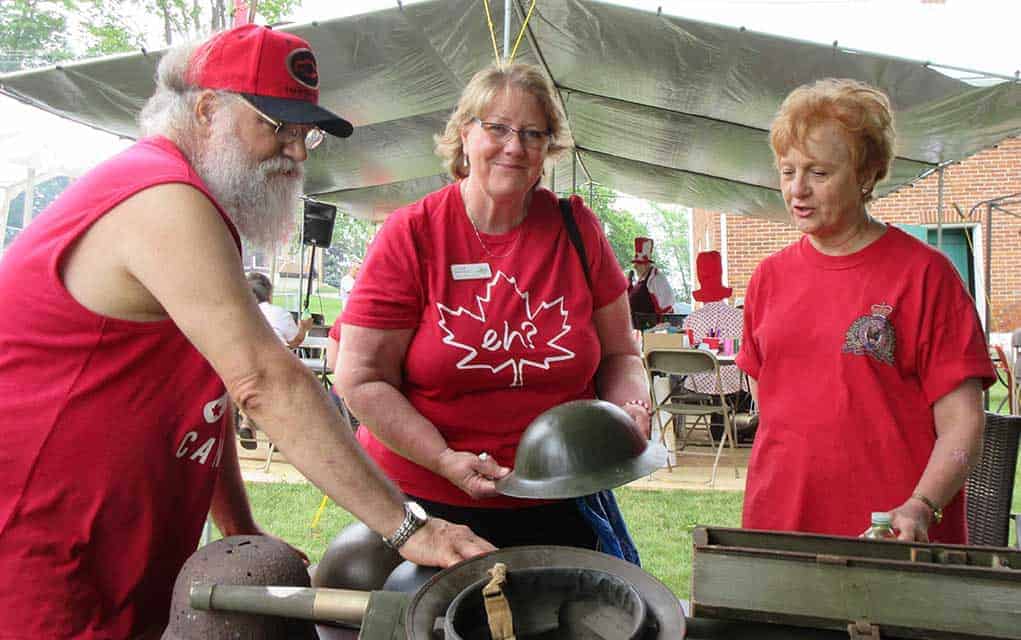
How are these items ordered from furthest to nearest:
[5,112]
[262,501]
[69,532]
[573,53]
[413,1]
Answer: [5,112], [573,53], [413,1], [262,501], [69,532]

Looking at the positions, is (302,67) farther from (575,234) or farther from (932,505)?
(932,505)

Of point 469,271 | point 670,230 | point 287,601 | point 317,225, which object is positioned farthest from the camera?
point 670,230

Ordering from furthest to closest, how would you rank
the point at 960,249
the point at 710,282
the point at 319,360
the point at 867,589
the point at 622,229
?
the point at 622,229
the point at 960,249
the point at 710,282
the point at 319,360
the point at 867,589

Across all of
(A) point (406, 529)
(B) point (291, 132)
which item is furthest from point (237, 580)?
(B) point (291, 132)

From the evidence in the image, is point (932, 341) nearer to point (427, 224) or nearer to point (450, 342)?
point (450, 342)

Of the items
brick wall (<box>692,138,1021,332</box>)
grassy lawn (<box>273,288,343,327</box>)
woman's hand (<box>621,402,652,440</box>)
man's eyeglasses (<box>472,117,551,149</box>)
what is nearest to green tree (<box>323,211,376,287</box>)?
grassy lawn (<box>273,288,343,327</box>)

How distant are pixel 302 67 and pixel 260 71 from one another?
0.10 metres

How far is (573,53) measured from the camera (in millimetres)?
8164

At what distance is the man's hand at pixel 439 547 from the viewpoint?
1416 millimetres

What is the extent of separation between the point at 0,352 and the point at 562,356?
4.28 ft

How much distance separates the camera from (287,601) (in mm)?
1194

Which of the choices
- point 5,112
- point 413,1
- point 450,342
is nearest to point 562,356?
point 450,342

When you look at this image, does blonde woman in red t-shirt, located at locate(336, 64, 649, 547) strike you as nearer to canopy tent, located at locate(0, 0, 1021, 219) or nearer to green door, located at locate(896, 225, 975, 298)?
canopy tent, located at locate(0, 0, 1021, 219)

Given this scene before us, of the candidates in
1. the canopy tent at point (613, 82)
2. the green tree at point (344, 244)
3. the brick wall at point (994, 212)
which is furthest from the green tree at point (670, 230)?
the canopy tent at point (613, 82)
